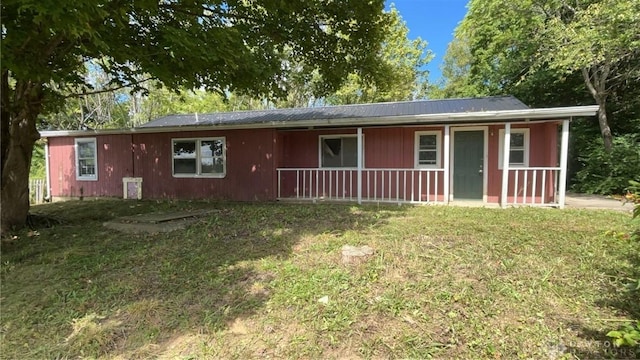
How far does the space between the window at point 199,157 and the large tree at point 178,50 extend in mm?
3216

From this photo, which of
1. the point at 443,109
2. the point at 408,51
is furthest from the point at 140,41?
the point at 408,51

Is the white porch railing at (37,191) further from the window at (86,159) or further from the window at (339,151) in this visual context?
the window at (339,151)

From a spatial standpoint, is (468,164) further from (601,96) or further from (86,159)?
(86,159)

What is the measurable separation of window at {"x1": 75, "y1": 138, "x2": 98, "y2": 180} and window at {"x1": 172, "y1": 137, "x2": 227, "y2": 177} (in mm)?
3289

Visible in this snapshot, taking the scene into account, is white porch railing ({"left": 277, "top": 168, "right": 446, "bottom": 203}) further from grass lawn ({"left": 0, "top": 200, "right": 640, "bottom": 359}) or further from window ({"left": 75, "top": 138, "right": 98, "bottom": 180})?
window ({"left": 75, "top": 138, "right": 98, "bottom": 180})

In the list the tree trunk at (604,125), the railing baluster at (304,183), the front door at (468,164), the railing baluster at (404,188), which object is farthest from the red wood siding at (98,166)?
the tree trunk at (604,125)

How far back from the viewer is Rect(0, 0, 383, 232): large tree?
4910mm

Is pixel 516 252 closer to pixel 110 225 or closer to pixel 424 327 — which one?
pixel 424 327

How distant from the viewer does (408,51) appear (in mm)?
22484

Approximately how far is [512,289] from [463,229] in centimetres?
208

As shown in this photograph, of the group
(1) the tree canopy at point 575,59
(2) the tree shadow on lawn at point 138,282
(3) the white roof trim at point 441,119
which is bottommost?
(2) the tree shadow on lawn at point 138,282

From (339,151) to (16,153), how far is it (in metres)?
7.36

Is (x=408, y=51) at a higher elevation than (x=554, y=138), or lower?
higher

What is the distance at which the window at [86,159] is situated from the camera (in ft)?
40.1
